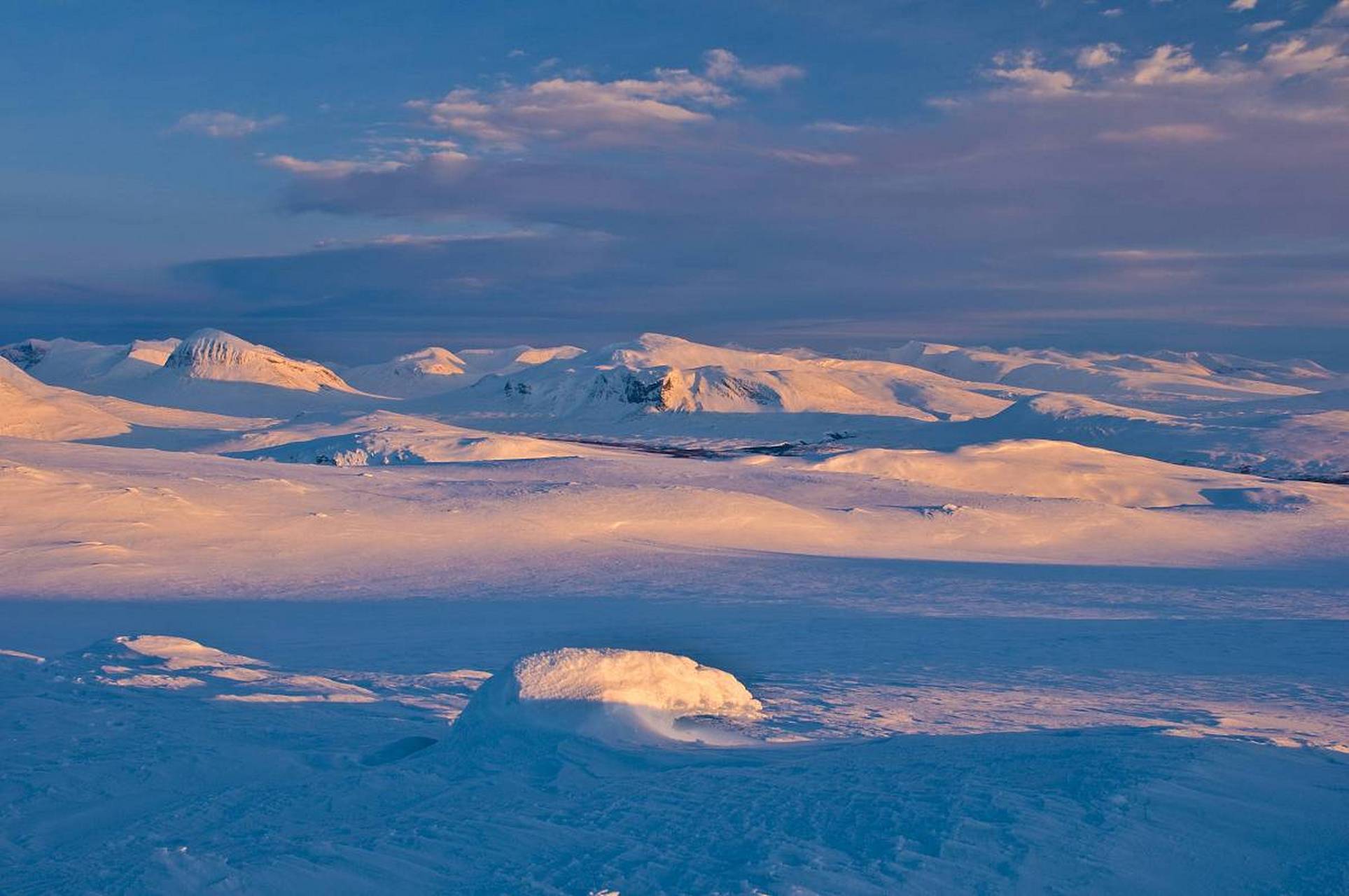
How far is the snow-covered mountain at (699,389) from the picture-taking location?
4902 inches

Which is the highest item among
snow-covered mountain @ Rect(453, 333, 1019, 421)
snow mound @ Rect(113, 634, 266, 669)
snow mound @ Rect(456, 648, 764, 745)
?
snow-covered mountain @ Rect(453, 333, 1019, 421)

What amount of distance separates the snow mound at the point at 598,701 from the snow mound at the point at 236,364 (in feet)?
496

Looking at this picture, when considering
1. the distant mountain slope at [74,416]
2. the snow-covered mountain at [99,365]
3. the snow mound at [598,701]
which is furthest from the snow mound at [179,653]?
the snow-covered mountain at [99,365]

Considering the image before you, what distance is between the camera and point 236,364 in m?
154

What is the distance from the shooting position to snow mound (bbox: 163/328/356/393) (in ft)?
499

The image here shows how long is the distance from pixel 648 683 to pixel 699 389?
398 feet

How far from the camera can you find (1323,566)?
20.8m

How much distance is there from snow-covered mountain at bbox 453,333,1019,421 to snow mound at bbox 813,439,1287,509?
216ft

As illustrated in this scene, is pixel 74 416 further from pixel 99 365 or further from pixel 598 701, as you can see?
pixel 99 365

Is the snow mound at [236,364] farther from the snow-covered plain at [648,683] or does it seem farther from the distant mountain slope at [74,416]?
the snow-covered plain at [648,683]

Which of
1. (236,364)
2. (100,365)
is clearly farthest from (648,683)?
(100,365)

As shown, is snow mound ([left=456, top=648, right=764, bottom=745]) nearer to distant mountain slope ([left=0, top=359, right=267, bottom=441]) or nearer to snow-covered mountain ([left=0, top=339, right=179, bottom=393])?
distant mountain slope ([left=0, top=359, right=267, bottom=441])

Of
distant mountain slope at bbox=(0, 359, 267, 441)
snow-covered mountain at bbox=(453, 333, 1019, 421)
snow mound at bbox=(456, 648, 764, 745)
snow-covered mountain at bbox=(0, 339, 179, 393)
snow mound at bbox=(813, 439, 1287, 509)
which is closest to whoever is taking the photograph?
snow mound at bbox=(456, 648, 764, 745)

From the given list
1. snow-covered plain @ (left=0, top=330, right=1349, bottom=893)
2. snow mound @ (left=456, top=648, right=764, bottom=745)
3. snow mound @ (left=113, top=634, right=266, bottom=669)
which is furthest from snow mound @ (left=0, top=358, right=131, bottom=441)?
snow mound @ (left=456, top=648, right=764, bottom=745)
